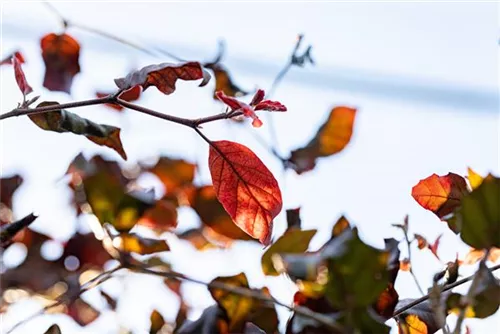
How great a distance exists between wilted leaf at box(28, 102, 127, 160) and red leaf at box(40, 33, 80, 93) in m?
0.26

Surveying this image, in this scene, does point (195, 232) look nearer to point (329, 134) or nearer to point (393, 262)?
point (329, 134)

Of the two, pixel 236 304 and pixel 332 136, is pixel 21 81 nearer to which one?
pixel 236 304

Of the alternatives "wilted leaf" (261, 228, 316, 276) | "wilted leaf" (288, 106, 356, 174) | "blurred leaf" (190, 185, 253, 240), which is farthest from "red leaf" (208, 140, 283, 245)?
"wilted leaf" (288, 106, 356, 174)

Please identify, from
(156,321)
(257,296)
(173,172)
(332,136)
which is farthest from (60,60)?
(257,296)

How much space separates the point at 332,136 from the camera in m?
0.68

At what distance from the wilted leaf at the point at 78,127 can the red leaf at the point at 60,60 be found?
257 millimetres

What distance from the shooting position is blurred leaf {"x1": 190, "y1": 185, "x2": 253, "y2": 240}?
0.56m

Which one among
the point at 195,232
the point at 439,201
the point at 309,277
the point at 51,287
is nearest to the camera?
the point at 309,277

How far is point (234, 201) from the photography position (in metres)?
0.40

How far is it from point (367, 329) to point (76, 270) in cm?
33

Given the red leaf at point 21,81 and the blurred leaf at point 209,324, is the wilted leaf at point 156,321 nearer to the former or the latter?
the blurred leaf at point 209,324

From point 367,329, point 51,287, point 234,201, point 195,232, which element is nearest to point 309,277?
point 367,329

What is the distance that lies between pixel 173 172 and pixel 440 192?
1.23 ft

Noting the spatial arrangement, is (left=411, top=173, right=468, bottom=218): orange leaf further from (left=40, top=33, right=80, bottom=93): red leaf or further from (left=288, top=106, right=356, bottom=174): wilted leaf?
(left=40, top=33, right=80, bottom=93): red leaf
